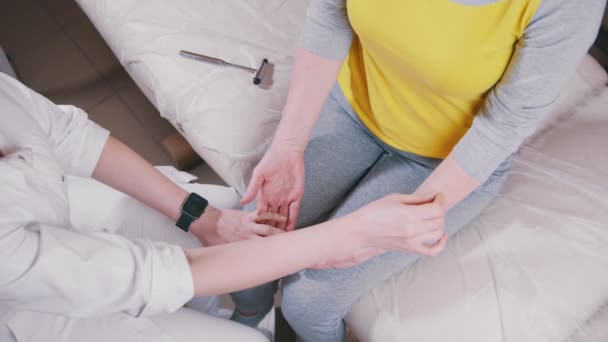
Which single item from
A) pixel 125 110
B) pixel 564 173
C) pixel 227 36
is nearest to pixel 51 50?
pixel 125 110

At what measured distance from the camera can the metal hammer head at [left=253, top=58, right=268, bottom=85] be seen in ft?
3.93

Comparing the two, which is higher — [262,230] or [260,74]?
[260,74]

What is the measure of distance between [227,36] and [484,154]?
793 millimetres

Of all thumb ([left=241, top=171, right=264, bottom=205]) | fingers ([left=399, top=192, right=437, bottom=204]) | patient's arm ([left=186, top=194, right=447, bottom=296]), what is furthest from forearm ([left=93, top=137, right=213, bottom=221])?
fingers ([left=399, top=192, right=437, bottom=204])

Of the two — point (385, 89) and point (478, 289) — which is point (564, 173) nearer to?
point (478, 289)

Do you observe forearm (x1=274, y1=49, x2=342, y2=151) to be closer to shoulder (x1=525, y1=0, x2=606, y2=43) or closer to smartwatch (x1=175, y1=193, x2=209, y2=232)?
smartwatch (x1=175, y1=193, x2=209, y2=232)

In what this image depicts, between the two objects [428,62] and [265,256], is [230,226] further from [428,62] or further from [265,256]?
[428,62]

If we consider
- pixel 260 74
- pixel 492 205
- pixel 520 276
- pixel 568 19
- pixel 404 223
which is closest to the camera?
pixel 568 19

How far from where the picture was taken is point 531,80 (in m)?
0.68

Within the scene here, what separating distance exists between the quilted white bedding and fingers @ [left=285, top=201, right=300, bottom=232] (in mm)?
205

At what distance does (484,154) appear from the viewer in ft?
2.60

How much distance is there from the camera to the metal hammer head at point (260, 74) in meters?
1.20

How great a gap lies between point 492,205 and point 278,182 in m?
0.47

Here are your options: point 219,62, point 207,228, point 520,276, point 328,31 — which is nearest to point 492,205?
point 520,276
